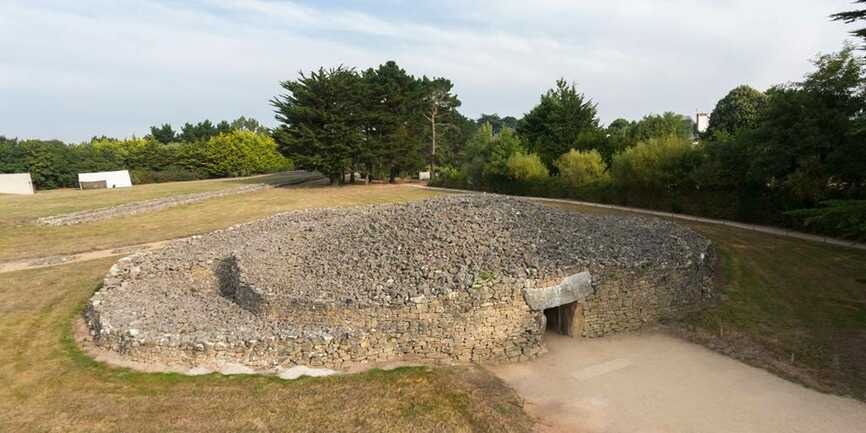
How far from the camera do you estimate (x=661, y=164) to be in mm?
24266

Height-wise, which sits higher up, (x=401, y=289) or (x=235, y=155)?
(x=235, y=155)

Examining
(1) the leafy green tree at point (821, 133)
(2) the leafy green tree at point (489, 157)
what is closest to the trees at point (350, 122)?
(2) the leafy green tree at point (489, 157)

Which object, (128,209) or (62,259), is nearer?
(62,259)

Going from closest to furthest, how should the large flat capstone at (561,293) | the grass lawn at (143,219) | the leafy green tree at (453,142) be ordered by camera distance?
the large flat capstone at (561,293) → the grass lawn at (143,219) → the leafy green tree at (453,142)

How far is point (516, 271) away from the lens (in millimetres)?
10242

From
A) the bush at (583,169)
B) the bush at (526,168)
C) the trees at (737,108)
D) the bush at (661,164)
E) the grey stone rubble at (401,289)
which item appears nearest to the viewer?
the grey stone rubble at (401,289)

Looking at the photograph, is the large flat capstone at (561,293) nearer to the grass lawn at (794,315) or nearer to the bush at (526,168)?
the grass lawn at (794,315)

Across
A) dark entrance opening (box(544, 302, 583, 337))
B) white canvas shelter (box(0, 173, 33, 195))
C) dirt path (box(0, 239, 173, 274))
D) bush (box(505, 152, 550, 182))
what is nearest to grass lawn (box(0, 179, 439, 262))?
dirt path (box(0, 239, 173, 274))

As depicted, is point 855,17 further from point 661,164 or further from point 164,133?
point 164,133

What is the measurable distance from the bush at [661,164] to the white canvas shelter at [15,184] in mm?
50814

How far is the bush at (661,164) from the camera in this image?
23.7 m

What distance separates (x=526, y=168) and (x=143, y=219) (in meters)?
24.7

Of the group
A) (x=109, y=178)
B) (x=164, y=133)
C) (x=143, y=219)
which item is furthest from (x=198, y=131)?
(x=143, y=219)

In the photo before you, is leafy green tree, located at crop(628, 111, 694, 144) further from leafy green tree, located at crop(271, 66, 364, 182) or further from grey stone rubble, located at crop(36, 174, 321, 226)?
grey stone rubble, located at crop(36, 174, 321, 226)
